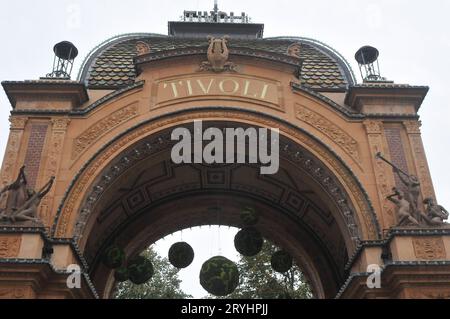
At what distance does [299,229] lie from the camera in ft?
56.4

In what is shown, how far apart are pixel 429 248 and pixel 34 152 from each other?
9.41 meters

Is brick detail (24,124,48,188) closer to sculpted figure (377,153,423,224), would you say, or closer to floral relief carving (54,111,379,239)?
floral relief carving (54,111,379,239)

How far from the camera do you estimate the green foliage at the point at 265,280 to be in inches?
1075

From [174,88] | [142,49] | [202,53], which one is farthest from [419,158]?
[142,49]

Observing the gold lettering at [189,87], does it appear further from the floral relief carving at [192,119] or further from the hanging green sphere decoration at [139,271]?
the hanging green sphere decoration at [139,271]

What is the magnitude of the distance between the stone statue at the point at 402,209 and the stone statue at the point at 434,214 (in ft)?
1.05

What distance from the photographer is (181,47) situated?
15.2 meters

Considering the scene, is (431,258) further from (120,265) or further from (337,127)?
(120,265)

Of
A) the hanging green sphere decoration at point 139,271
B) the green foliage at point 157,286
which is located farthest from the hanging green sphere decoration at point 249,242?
the green foliage at point 157,286

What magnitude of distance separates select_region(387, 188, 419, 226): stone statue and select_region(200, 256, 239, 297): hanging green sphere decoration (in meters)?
4.04

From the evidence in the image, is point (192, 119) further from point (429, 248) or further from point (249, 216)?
point (429, 248)
